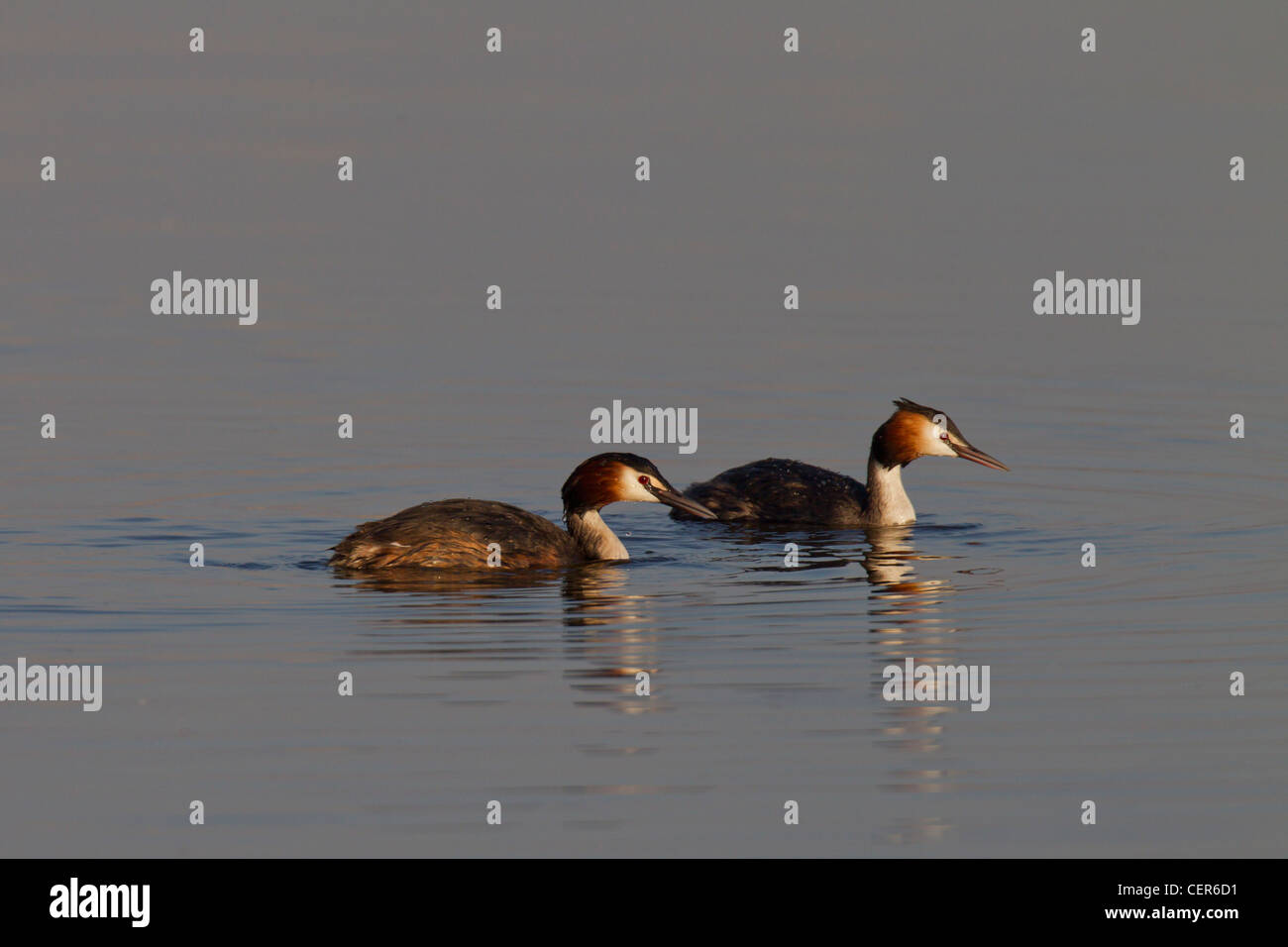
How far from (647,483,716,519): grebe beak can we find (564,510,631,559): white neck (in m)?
0.44

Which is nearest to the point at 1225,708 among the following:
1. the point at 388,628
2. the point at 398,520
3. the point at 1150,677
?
the point at 1150,677

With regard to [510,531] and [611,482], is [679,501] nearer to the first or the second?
[611,482]

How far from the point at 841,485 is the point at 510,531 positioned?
357 cm

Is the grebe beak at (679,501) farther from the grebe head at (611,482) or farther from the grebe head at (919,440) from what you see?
the grebe head at (919,440)

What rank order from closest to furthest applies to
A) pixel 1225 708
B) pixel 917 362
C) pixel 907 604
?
pixel 1225 708, pixel 907 604, pixel 917 362

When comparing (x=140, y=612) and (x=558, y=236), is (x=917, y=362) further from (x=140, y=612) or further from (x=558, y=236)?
(x=140, y=612)

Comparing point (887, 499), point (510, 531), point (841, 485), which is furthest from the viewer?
point (841, 485)

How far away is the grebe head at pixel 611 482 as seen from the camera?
1731 cm

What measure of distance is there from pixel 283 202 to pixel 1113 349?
1153 centimetres

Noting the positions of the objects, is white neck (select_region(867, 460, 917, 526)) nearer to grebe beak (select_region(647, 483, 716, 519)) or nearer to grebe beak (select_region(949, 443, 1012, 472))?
grebe beak (select_region(949, 443, 1012, 472))

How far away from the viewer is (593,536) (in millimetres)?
17375

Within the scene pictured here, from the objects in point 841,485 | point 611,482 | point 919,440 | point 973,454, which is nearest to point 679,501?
point 611,482

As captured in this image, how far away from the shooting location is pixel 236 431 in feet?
69.7

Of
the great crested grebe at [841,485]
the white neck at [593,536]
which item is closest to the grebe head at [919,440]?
the great crested grebe at [841,485]
